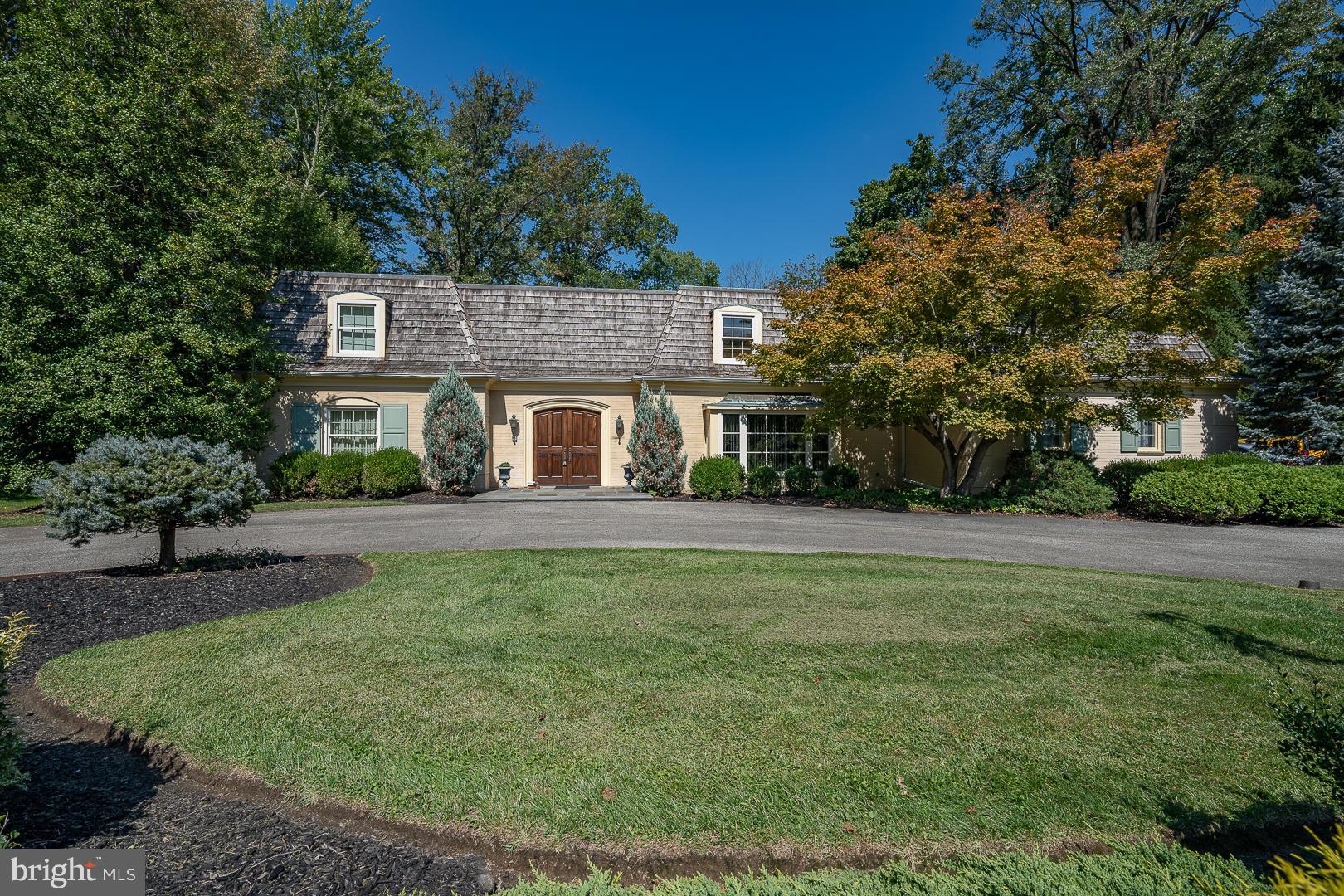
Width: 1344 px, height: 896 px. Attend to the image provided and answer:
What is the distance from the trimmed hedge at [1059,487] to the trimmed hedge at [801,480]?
4.59 m

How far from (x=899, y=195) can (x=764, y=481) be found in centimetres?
1900

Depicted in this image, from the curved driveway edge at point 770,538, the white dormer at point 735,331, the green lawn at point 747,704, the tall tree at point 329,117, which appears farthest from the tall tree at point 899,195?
the green lawn at point 747,704

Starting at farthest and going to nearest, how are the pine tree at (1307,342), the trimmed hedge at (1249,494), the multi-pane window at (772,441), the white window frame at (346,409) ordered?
the multi-pane window at (772,441) → the white window frame at (346,409) → the pine tree at (1307,342) → the trimmed hedge at (1249,494)

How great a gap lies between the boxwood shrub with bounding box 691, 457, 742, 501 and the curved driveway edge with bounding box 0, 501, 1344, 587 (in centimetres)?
226

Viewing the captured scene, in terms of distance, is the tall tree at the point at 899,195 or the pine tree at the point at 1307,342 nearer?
the pine tree at the point at 1307,342

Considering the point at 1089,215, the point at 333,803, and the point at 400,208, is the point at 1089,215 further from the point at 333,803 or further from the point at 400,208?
the point at 400,208

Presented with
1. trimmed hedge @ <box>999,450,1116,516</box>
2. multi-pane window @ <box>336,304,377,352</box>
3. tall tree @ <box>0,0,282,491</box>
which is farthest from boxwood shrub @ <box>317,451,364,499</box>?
trimmed hedge @ <box>999,450,1116,516</box>

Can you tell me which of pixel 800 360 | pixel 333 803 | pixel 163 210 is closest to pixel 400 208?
pixel 163 210

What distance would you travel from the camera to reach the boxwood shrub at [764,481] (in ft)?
52.7

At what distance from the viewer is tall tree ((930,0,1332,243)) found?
67.5ft

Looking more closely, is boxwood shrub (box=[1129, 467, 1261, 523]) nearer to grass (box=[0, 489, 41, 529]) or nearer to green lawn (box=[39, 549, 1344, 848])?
green lawn (box=[39, 549, 1344, 848])

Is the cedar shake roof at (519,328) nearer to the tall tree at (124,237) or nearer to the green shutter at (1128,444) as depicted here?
the tall tree at (124,237)

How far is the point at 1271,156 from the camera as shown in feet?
76.7

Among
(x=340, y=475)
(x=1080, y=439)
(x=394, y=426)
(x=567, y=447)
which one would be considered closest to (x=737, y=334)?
(x=567, y=447)
